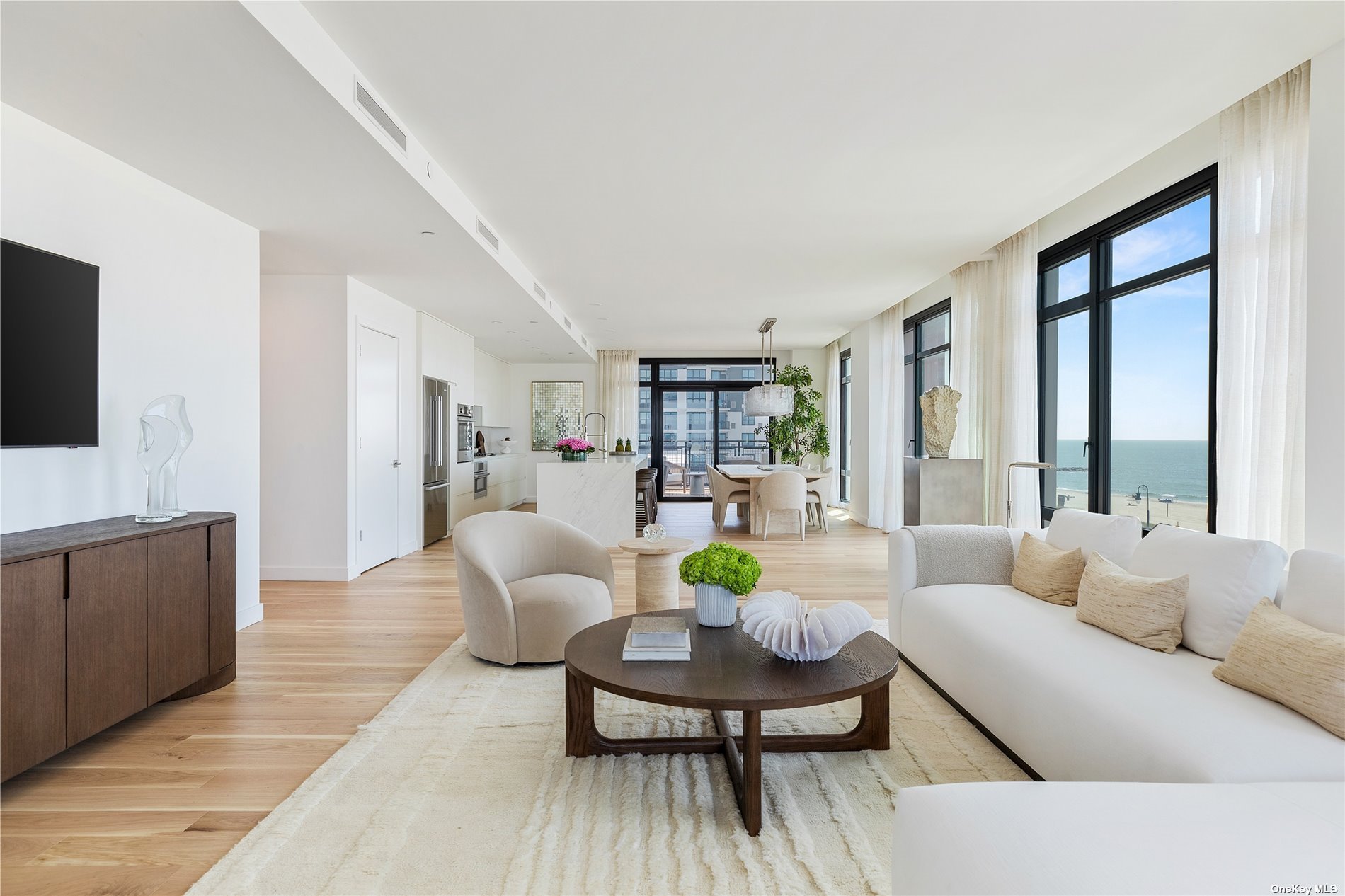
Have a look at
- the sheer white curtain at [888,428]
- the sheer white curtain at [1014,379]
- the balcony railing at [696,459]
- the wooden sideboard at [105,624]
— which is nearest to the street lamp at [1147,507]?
the sheer white curtain at [1014,379]

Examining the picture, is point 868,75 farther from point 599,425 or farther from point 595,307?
point 599,425

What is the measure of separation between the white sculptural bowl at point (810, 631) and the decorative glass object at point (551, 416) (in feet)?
30.7

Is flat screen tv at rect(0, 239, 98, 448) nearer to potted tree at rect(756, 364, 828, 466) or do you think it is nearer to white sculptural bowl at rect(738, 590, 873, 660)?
white sculptural bowl at rect(738, 590, 873, 660)

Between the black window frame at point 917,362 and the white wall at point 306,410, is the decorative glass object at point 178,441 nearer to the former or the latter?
the white wall at point 306,410

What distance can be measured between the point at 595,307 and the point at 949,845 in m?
6.83

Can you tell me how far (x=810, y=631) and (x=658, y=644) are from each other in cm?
50

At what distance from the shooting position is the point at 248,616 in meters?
4.03

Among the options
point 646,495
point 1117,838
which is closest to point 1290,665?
point 1117,838

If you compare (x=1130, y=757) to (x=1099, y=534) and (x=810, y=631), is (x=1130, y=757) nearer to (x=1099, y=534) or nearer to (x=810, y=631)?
(x=810, y=631)

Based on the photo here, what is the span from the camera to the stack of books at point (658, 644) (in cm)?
222

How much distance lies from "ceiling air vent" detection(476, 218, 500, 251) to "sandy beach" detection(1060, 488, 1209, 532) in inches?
170

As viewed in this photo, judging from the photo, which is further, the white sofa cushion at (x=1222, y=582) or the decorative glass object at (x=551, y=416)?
the decorative glass object at (x=551, y=416)

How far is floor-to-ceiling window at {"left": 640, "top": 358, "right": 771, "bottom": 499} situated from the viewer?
1170 centimetres

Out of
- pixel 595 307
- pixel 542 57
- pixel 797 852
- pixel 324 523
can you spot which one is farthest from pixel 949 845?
pixel 595 307
